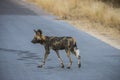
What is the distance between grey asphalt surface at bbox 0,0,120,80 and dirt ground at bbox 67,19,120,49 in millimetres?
391

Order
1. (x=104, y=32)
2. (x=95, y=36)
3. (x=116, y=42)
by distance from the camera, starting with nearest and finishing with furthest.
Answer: (x=116, y=42), (x=95, y=36), (x=104, y=32)

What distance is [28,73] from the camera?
36.0 ft

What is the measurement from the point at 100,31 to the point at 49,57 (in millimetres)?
6590

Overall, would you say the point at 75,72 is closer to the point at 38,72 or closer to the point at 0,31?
the point at 38,72

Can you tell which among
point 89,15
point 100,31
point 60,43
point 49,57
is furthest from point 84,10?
point 60,43

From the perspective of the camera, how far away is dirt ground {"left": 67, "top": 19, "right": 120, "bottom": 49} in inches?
665

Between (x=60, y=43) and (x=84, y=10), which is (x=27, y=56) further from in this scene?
(x=84, y=10)

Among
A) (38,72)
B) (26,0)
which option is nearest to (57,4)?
(26,0)

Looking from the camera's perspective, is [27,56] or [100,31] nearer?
[27,56]

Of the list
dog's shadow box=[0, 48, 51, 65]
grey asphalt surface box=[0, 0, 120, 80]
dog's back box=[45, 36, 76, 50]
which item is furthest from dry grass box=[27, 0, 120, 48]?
dog's back box=[45, 36, 76, 50]

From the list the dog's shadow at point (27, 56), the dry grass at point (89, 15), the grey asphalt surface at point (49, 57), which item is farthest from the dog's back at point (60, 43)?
the dry grass at point (89, 15)

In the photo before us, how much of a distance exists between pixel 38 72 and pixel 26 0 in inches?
952

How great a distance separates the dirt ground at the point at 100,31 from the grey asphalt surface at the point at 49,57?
15.4 inches

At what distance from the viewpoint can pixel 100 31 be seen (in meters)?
19.6
